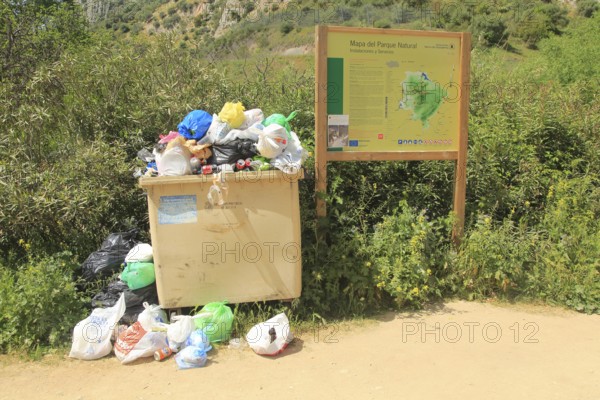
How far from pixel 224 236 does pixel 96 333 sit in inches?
44.8

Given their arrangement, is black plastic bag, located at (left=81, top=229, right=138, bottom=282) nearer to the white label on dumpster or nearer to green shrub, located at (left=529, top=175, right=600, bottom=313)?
the white label on dumpster

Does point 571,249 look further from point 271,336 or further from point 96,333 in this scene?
point 96,333

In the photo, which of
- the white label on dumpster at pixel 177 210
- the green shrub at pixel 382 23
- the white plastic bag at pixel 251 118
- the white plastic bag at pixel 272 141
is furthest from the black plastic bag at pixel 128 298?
the green shrub at pixel 382 23

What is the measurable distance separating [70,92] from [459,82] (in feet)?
12.7

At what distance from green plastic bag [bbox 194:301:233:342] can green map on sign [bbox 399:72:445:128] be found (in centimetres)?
237

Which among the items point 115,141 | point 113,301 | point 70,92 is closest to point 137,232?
point 113,301

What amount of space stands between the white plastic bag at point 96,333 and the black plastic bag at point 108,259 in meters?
0.42

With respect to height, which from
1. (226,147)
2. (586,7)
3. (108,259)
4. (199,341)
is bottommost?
(199,341)

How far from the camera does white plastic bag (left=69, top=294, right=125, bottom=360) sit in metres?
3.40

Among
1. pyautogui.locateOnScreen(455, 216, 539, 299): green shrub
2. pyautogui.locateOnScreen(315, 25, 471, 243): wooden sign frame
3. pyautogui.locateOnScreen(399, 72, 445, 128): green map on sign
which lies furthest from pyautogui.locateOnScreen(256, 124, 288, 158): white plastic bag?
pyautogui.locateOnScreen(455, 216, 539, 299): green shrub

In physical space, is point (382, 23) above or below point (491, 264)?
above

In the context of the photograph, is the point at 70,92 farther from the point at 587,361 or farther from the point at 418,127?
the point at 587,361

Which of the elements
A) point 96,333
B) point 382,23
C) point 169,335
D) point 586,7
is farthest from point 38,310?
point 586,7

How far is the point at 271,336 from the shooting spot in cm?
345
